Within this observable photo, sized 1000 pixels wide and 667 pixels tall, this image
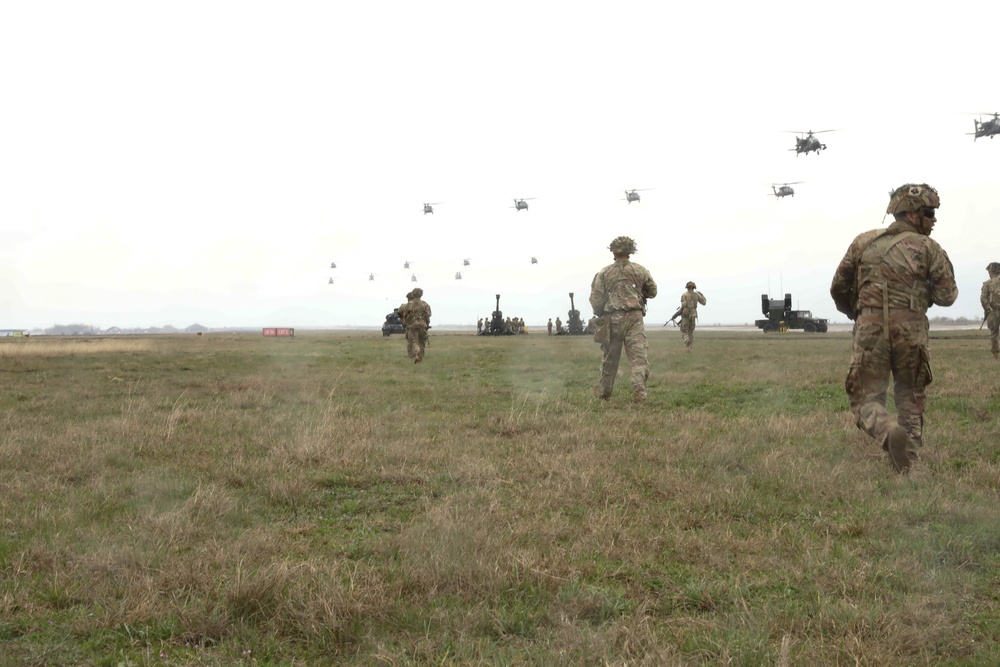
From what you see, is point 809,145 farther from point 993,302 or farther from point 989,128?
point 993,302

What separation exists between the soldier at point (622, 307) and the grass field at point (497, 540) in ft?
5.62

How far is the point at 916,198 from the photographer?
6.12 meters

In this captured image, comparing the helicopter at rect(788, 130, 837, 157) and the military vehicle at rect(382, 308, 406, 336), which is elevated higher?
the helicopter at rect(788, 130, 837, 157)

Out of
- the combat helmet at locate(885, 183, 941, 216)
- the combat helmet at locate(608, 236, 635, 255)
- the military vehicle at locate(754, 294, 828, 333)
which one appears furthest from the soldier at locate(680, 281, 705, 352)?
the military vehicle at locate(754, 294, 828, 333)

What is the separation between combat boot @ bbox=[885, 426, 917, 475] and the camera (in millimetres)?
5395

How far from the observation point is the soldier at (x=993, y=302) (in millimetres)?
16484

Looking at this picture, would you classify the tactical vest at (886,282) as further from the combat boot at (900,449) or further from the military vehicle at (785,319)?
the military vehicle at (785,319)

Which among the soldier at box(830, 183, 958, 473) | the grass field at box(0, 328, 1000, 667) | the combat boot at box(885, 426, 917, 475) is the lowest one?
the grass field at box(0, 328, 1000, 667)

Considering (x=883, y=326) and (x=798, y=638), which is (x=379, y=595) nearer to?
(x=798, y=638)

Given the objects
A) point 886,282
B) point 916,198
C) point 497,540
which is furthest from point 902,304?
point 497,540

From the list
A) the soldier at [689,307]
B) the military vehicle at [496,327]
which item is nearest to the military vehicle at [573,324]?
the military vehicle at [496,327]

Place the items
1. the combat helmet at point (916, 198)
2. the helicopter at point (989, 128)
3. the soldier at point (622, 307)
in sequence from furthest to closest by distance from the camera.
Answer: the helicopter at point (989, 128) < the soldier at point (622, 307) < the combat helmet at point (916, 198)

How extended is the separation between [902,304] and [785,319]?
49521 mm

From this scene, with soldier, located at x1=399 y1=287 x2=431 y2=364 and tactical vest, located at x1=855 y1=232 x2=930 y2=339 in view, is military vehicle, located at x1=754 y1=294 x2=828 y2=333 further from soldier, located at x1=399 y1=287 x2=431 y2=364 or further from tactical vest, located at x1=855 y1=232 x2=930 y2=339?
tactical vest, located at x1=855 y1=232 x2=930 y2=339
